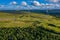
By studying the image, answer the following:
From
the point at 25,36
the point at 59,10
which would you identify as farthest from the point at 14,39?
the point at 59,10

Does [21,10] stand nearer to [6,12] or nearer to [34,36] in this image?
[6,12]

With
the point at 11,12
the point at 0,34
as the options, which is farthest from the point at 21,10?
the point at 0,34

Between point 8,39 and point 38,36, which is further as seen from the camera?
A: point 38,36

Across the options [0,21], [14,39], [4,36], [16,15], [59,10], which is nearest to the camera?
[14,39]

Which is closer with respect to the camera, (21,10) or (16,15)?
(16,15)

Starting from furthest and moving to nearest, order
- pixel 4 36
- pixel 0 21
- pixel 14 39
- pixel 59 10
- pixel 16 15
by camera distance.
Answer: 1. pixel 59 10
2. pixel 16 15
3. pixel 0 21
4. pixel 4 36
5. pixel 14 39

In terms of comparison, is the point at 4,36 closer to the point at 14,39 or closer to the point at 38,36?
the point at 14,39

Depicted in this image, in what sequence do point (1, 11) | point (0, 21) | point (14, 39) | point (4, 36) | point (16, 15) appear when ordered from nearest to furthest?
1. point (14, 39)
2. point (4, 36)
3. point (0, 21)
4. point (16, 15)
5. point (1, 11)
